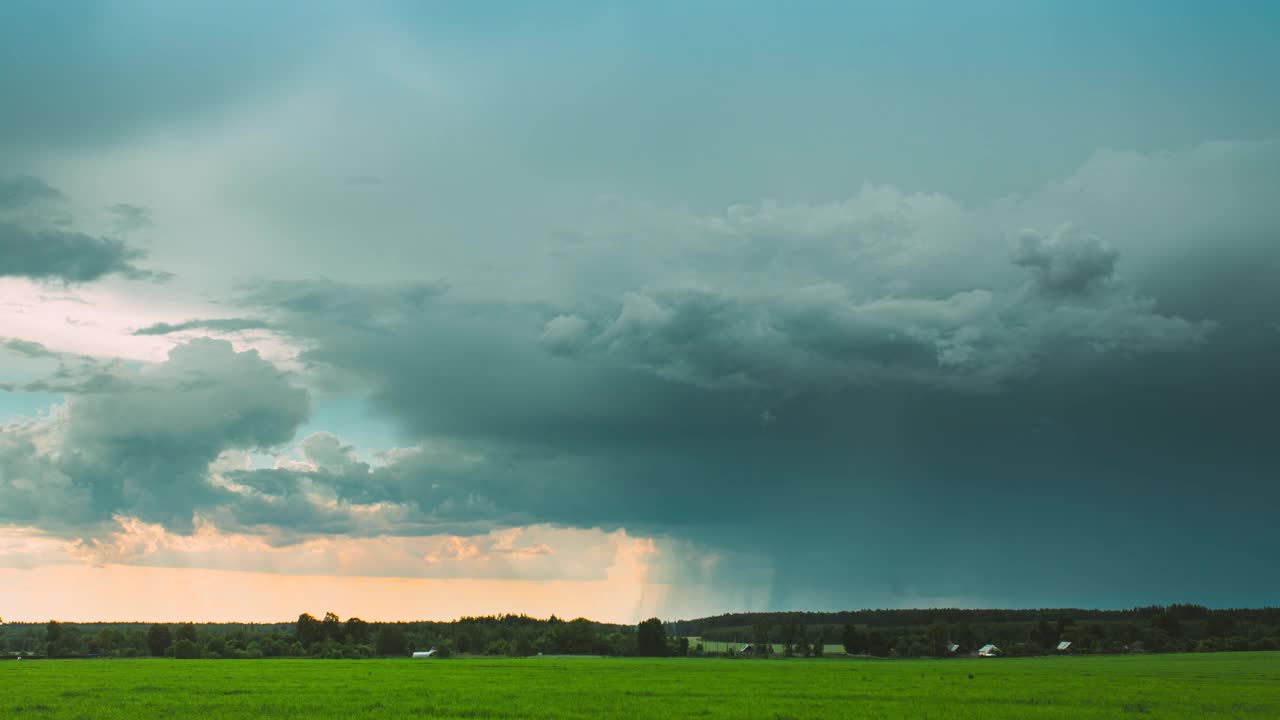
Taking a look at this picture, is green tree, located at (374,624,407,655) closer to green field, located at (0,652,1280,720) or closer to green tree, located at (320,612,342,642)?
green tree, located at (320,612,342,642)

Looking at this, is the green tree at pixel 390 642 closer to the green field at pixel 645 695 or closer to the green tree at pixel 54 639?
the green tree at pixel 54 639

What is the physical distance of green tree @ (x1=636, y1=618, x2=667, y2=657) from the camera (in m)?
191

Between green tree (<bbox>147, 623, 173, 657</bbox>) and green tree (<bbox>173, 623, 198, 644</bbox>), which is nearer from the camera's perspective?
green tree (<bbox>147, 623, 173, 657</bbox>)

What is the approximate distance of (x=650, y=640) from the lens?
19175 cm

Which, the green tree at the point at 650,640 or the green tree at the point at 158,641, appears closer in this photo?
the green tree at the point at 158,641

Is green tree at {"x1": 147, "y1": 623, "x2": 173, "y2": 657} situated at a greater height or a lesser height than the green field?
lesser

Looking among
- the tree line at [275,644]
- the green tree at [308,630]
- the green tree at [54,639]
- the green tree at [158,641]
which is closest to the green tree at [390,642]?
the tree line at [275,644]

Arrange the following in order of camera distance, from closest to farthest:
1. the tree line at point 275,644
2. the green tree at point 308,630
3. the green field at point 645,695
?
the green field at point 645,695 → the tree line at point 275,644 → the green tree at point 308,630

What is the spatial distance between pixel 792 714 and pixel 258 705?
29184 mm

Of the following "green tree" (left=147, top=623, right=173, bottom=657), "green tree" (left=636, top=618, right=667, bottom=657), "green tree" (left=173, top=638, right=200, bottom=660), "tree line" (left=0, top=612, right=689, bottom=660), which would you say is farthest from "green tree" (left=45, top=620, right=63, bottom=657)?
"green tree" (left=636, top=618, right=667, bottom=657)

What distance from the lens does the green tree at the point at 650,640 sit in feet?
628

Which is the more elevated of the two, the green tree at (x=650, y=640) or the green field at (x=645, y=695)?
the green field at (x=645, y=695)

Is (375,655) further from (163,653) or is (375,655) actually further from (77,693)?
(77,693)

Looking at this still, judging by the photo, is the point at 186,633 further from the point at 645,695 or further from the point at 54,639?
the point at 645,695
